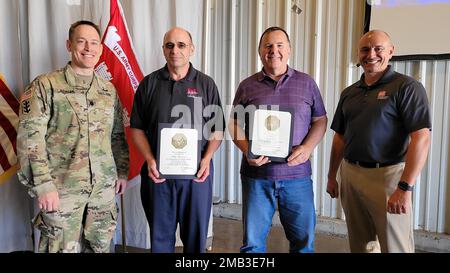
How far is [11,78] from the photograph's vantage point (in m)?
2.21

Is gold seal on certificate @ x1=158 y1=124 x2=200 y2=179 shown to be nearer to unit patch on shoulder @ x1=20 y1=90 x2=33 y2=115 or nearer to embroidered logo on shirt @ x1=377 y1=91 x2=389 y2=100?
unit patch on shoulder @ x1=20 y1=90 x2=33 y2=115

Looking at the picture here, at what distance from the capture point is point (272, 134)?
1.75 metres

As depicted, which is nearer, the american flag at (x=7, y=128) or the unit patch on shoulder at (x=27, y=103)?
the unit patch on shoulder at (x=27, y=103)

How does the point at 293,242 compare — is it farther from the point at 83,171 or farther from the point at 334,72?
A: the point at 334,72

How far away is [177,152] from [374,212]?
104 centimetres

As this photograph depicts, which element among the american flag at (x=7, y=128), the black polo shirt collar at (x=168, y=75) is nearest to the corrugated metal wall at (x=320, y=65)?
the black polo shirt collar at (x=168, y=75)

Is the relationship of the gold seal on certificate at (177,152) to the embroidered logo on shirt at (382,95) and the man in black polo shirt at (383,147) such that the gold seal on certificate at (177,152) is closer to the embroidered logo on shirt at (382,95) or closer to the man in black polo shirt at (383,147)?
the man in black polo shirt at (383,147)

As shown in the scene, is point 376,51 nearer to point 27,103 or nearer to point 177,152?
point 177,152

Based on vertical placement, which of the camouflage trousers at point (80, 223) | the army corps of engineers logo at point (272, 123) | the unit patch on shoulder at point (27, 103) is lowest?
the camouflage trousers at point (80, 223)

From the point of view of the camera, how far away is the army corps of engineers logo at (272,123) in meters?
1.75

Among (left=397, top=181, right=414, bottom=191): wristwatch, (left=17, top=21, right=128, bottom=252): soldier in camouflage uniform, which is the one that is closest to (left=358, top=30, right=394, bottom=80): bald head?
(left=397, top=181, right=414, bottom=191): wristwatch

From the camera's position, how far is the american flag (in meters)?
2.13

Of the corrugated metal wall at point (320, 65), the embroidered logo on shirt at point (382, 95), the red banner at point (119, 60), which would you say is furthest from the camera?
the corrugated metal wall at point (320, 65)
